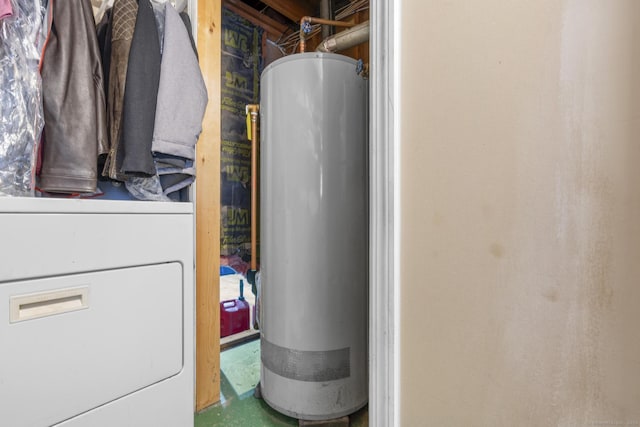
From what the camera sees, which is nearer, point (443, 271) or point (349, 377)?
point (443, 271)

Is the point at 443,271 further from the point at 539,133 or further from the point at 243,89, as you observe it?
the point at 243,89

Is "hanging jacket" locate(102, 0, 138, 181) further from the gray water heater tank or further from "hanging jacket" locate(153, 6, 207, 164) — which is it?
the gray water heater tank

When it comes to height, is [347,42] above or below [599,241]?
above

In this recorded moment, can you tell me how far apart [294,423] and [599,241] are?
1.45 metres

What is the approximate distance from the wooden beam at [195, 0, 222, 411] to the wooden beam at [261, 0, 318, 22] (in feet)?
2.78

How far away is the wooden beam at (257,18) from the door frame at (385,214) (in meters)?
1.93

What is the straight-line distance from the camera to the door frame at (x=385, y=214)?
0.71 meters

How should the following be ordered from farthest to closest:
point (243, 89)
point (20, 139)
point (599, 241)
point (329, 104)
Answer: point (243, 89), point (329, 104), point (20, 139), point (599, 241)

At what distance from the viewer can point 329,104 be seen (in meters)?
1.38

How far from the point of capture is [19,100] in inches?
31.1

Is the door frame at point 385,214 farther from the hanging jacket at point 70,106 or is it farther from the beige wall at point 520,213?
the hanging jacket at point 70,106

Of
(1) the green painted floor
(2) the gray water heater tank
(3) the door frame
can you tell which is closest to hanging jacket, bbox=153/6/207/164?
(2) the gray water heater tank

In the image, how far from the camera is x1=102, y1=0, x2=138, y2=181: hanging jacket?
980 millimetres

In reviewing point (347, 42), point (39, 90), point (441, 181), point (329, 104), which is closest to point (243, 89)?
point (347, 42)
